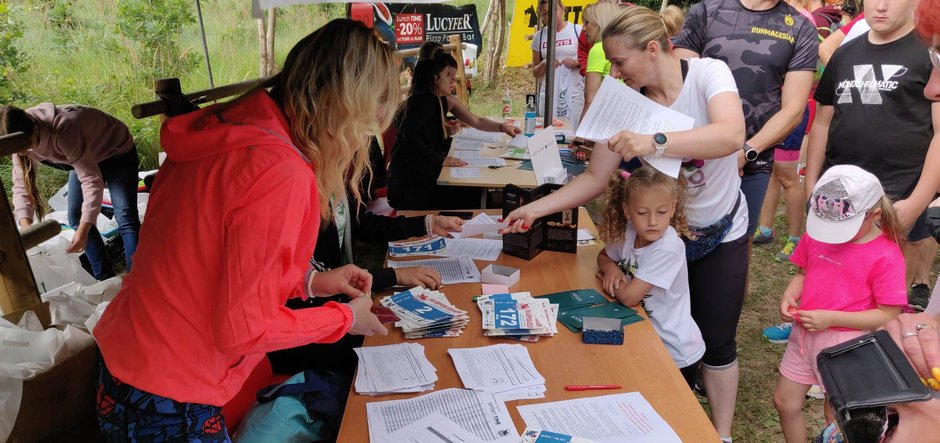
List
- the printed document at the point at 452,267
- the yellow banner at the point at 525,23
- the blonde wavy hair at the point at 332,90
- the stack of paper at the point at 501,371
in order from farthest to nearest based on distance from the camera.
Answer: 1. the yellow banner at the point at 525,23
2. the printed document at the point at 452,267
3. the stack of paper at the point at 501,371
4. the blonde wavy hair at the point at 332,90

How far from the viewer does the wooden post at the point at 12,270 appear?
2.05 meters

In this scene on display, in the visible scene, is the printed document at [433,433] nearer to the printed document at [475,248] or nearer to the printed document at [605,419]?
the printed document at [605,419]

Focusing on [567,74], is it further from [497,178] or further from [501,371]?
[501,371]

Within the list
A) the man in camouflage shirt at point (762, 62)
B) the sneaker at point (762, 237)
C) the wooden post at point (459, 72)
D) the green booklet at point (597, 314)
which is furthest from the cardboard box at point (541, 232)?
the wooden post at point (459, 72)

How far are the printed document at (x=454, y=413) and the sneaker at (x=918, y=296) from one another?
3.11 m

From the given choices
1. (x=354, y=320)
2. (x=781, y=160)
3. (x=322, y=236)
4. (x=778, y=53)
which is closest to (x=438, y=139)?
(x=322, y=236)

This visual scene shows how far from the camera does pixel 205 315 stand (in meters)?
1.18

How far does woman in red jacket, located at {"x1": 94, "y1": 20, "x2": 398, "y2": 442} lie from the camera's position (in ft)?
3.51

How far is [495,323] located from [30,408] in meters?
1.33

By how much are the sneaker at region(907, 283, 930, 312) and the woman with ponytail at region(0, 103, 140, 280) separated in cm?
448

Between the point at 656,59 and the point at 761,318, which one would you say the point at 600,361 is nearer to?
the point at 656,59

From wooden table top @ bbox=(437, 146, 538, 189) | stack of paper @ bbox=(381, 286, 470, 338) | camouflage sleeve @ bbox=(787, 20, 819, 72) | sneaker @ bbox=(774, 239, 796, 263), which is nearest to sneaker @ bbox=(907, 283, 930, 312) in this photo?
sneaker @ bbox=(774, 239, 796, 263)

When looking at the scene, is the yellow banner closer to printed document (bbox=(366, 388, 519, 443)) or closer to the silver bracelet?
the silver bracelet

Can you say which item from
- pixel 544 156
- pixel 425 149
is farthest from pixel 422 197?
pixel 544 156
